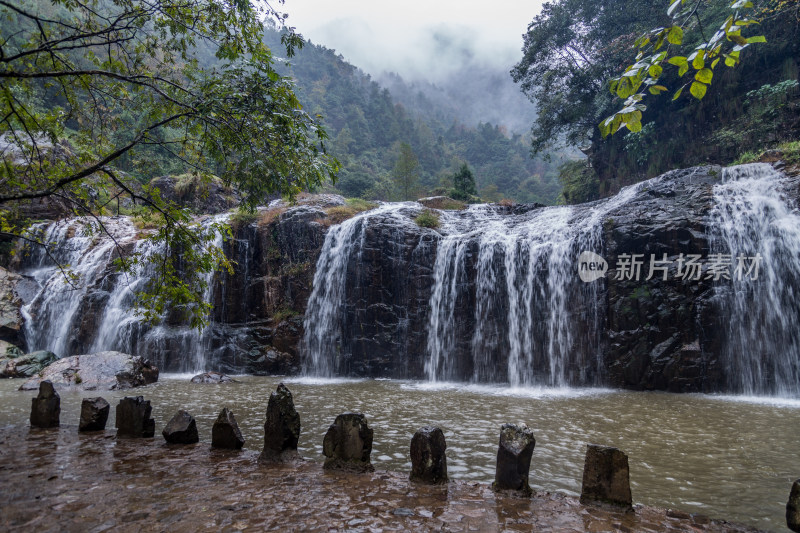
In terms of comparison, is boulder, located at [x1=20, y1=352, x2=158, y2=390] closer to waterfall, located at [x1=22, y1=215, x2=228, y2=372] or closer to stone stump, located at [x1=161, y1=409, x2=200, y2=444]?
waterfall, located at [x1=22, y1=215, x2=228, y2=372]

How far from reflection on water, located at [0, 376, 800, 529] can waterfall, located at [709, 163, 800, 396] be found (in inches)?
52.0

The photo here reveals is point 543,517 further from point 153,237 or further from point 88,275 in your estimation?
point 88,275

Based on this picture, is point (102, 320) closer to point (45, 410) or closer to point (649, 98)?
point (45, 410)

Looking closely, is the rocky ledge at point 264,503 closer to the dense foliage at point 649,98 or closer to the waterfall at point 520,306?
the waterfall at point 520,306

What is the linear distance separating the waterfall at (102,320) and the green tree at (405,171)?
23.0m

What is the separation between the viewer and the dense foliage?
651 inches

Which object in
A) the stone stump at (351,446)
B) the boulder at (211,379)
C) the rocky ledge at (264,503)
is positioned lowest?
the boulder at (211,379)

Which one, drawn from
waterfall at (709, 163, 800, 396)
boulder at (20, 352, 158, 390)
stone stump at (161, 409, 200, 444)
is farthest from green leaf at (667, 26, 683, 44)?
boulder at (20, 352, 158, 390)

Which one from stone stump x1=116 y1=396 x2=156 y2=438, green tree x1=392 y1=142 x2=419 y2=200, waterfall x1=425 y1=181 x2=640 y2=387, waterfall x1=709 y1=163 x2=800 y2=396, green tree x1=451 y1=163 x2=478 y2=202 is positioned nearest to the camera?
stone stump x1=116 y1=396 x2=156 y2=438

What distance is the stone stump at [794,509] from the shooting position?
2.44m

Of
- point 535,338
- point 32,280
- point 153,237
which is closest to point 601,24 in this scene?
point 535,338

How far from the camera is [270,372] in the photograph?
47.5ft

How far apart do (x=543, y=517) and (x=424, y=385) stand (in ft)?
28.7

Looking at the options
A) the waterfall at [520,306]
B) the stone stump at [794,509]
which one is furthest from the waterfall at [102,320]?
the stone stump at [794,509]
